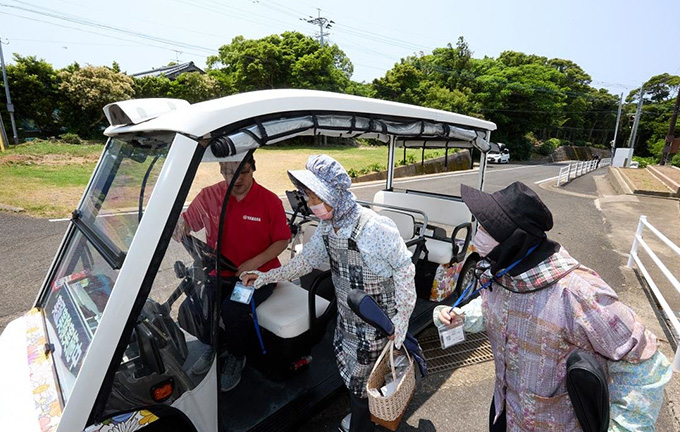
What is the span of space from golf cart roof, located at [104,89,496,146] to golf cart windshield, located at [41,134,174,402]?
100 mm

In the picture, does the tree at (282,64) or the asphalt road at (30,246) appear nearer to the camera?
the asphalt road at (30,246)

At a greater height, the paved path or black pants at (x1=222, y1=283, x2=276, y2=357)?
black pants at (x1=222, y1=283, x2=276, y2=357)

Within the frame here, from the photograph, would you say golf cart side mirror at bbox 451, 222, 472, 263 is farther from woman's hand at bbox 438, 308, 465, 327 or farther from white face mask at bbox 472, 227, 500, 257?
white face mask at bbox 472, 227, 500, 257

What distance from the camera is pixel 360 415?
213 centimetres

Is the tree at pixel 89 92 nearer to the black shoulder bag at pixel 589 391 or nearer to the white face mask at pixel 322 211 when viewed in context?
the white face mask at pixel 322 211

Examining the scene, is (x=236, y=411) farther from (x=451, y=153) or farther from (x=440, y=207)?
(x=451, y=153)

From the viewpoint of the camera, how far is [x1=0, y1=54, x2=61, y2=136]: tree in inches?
820

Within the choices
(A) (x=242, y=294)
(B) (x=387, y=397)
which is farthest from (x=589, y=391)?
(A) (x=242, y=294)

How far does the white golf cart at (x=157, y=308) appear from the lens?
54.2 inches

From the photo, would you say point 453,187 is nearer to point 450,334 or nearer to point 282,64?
point 450,334

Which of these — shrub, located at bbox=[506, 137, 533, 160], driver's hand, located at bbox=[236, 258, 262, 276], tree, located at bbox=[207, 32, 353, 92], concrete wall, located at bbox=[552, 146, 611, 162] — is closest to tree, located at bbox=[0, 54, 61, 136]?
tree, located at bbox=[207, 32, 353, 92]

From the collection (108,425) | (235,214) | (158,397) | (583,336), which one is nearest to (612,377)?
(583,336)

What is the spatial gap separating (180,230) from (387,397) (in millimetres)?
1343

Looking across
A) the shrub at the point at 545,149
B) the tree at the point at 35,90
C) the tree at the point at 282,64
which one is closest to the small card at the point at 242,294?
the tree at the point at 282,64
